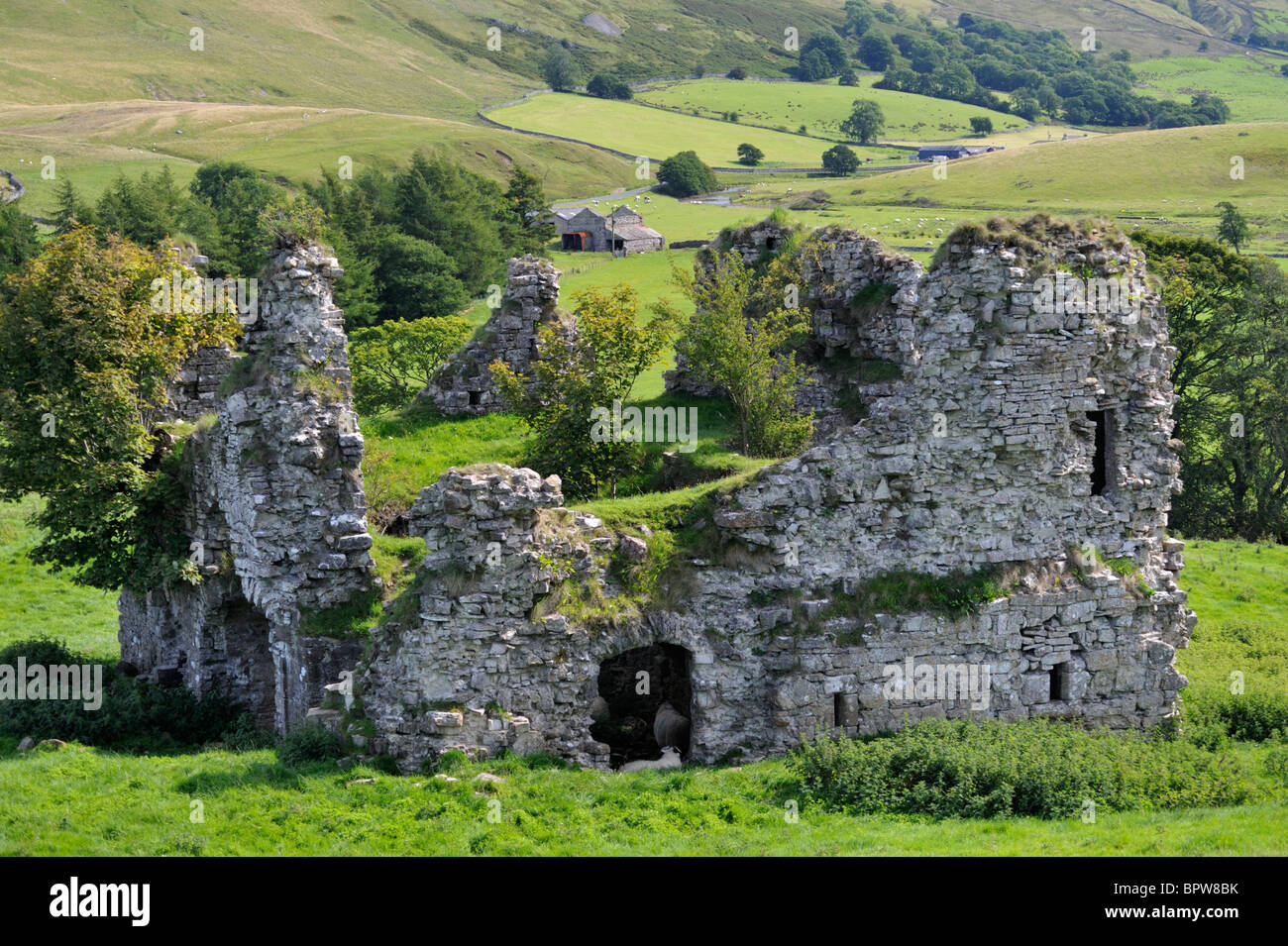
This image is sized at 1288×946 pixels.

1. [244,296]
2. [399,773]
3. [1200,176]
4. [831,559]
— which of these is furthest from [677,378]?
[1200,176]

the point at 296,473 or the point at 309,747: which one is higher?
the point at 296,473

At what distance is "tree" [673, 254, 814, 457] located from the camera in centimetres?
2931

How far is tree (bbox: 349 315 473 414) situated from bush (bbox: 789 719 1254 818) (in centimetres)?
3790

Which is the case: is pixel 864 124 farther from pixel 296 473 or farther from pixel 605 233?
pixel 296 473

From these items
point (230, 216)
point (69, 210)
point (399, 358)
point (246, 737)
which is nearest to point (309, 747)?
point (246, 737)

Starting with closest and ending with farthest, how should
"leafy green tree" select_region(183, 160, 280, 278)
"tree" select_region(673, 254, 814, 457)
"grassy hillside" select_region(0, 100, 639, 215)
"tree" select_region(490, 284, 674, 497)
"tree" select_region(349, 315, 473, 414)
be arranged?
"tree" select_region(490, 284, 674, 497) → "tree" select_region(673, 254, 814, 457) → "tree" select_region(349, 315, 473, 414) → "leafy green tree" select_region(183, 160, 280, 278) → "grassy hillside" select_region(0, 100, 639, 215)

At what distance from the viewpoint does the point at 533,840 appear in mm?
17469

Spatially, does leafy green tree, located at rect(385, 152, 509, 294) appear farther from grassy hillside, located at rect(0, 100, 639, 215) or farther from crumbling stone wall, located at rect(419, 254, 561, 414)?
crumbling stone wall, located at rect(419, 254, 561, 414)

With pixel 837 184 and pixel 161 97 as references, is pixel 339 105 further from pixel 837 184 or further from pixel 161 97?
pixel 837 184

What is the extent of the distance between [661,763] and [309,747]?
6.00 meters

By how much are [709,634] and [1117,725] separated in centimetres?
767

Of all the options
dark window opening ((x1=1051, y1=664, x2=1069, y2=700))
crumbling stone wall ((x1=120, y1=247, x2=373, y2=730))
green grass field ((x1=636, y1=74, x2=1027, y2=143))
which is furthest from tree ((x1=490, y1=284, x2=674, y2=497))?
green grass field ((x1=636, y1=74, x2=1027, y2=143))

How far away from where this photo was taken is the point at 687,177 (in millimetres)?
127250

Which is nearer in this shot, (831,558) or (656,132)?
(831,558)
